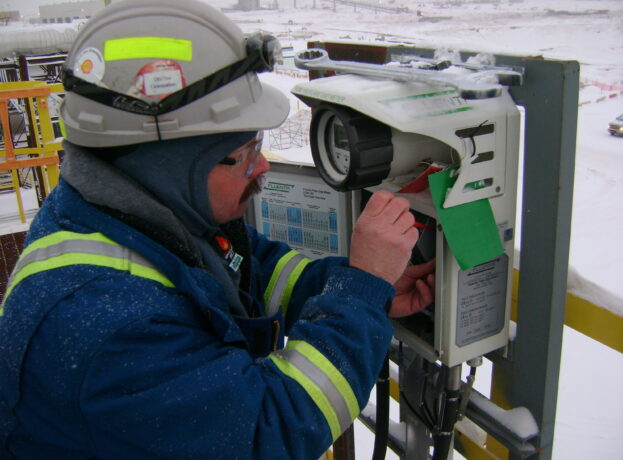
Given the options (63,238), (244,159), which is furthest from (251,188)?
(63,238)

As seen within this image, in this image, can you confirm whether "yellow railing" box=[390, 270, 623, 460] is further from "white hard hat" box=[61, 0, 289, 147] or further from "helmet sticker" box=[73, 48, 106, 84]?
"helmet sticker" box=[73, 48, 106, 84]

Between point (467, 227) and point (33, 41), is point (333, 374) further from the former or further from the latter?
point (33, 41)

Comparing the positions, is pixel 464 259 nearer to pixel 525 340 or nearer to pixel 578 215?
pixel 525 340

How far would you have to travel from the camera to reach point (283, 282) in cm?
128

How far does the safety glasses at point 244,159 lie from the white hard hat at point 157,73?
0.06 m

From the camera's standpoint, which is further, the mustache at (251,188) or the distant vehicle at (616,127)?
the distant vehicle at (616,127)

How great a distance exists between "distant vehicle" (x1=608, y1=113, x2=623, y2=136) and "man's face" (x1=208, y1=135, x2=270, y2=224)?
333 cm

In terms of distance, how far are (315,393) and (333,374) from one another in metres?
0.04

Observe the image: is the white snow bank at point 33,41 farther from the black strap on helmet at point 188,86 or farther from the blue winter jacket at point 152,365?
the blue winter jacket at point 152,365

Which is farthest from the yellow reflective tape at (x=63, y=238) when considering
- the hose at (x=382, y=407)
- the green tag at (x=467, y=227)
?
the hose at (x=382, y=407)

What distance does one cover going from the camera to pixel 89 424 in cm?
74

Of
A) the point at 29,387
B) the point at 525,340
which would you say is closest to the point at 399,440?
the point at 525,340

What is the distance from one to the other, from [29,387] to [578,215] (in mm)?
5948

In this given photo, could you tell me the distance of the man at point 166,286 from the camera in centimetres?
74
